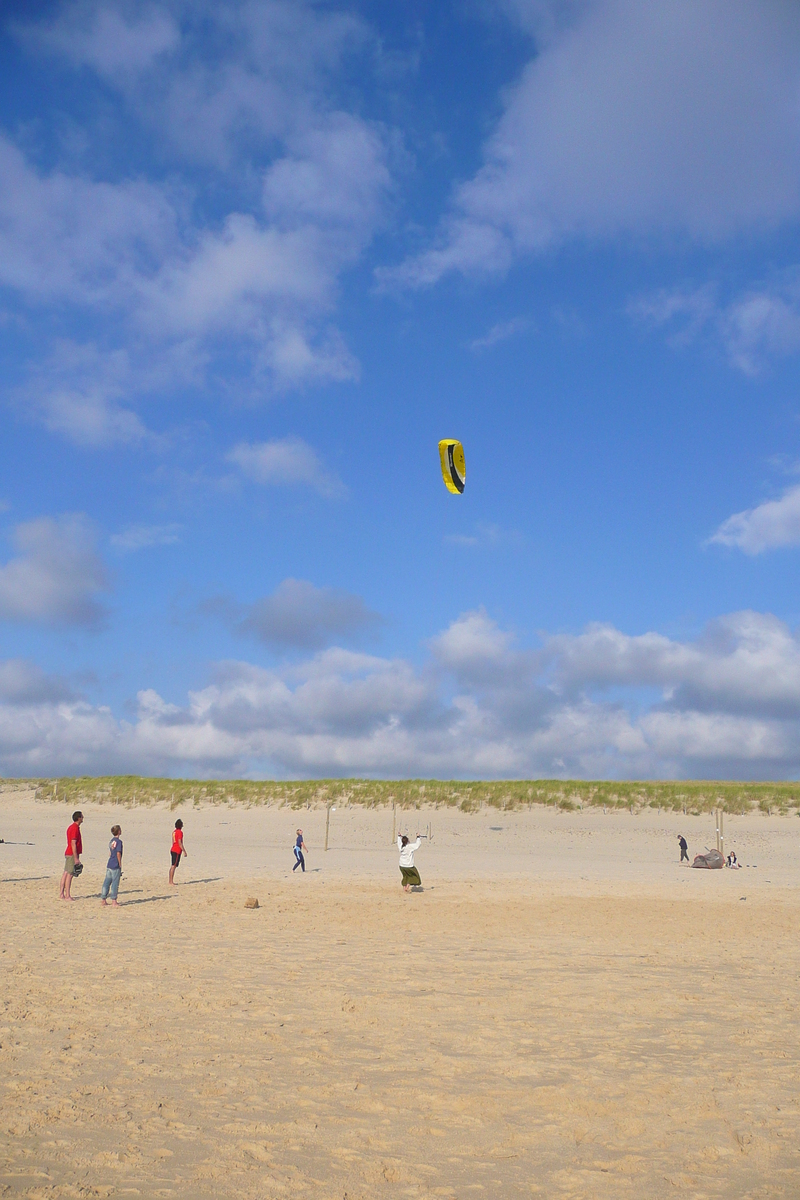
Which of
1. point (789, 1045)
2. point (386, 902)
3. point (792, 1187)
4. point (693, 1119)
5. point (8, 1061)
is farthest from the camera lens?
point (386, 902)

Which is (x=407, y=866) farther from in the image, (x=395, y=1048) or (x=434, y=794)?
(x=434, y=794)

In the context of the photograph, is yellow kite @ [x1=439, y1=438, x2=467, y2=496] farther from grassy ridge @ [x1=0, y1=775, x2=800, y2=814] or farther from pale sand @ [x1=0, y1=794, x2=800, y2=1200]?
grassy ridge @ [x1=0, y1=775, x2=800, y2=814]

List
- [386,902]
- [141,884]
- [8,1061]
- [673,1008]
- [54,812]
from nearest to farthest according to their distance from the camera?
[8,1061] < [673,1008] < [386,902] < [141,884] < [54,812]

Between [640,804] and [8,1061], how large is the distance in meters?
35.1

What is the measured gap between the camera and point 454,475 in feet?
58.5

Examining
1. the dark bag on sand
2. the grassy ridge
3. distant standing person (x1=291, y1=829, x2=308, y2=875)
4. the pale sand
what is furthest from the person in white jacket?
the grassy ridge

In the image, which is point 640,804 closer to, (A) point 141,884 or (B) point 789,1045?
(A) point 141,884

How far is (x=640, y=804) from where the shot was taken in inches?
1507

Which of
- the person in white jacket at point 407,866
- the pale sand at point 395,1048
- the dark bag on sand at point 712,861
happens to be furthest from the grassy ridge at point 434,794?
the pale sand at point 395,1048

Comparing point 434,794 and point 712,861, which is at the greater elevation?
point 434,794

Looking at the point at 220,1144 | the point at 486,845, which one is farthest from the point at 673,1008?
the point at 486,845

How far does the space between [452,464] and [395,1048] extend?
1235 cm

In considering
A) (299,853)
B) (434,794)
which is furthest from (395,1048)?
(434,794)

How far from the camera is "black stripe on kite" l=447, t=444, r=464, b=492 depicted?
1756 cm
